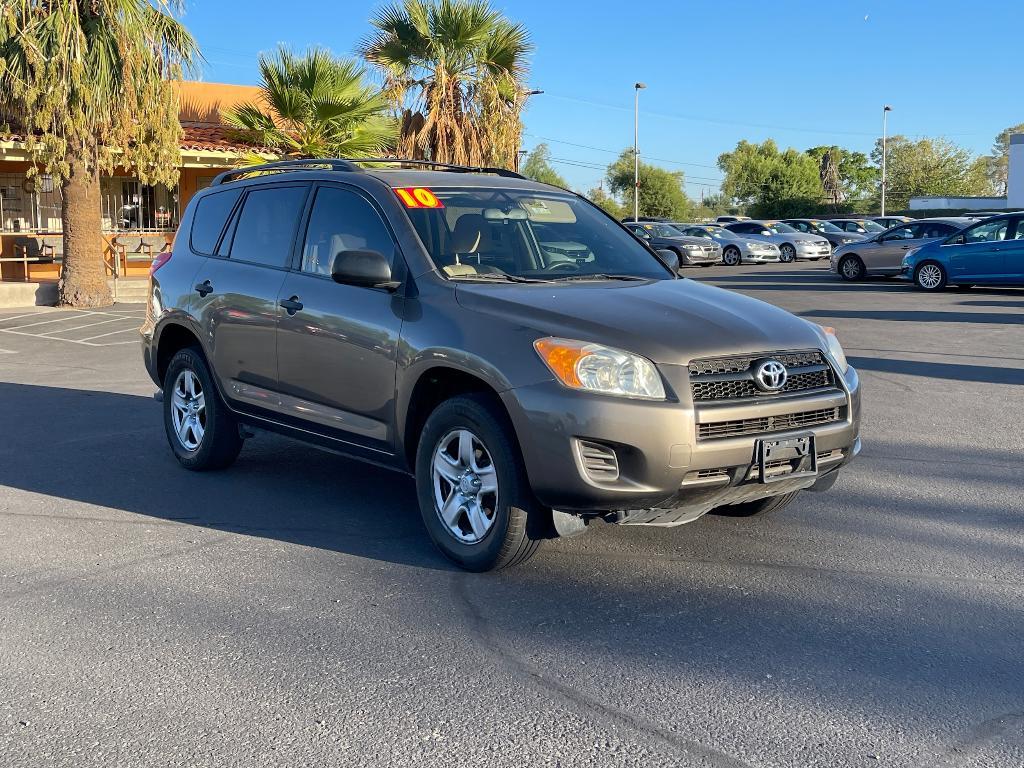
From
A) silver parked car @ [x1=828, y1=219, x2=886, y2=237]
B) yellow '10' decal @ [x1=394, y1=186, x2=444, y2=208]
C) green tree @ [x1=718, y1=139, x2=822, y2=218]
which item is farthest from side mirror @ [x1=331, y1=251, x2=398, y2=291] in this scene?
green tree @ [x1=718, y1=139, x2=822, y2=218]

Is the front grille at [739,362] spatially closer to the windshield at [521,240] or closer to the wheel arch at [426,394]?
the wheel arch at [426,394]

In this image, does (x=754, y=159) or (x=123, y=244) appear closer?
(x=123, y=244)

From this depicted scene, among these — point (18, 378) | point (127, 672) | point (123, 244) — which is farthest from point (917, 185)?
point (127, 672)

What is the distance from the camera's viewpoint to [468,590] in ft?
15.5

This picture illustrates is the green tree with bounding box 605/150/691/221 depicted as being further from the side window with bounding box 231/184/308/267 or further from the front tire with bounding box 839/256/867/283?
the side window with bounding box 231/184/308/267

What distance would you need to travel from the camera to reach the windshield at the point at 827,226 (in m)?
39.0

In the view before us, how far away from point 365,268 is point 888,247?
21.6 meters

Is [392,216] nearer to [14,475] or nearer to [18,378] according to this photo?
[14,475]

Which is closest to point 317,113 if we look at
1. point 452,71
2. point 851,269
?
point 452,71

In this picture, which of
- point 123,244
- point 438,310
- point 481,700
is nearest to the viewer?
point 481,700

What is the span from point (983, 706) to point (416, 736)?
1.80m

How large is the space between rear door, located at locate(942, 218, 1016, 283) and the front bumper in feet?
58.2

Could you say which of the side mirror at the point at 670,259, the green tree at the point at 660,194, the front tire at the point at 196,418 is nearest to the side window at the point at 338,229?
the front tire at the point at 196,418

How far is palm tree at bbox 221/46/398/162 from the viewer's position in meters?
21.9
